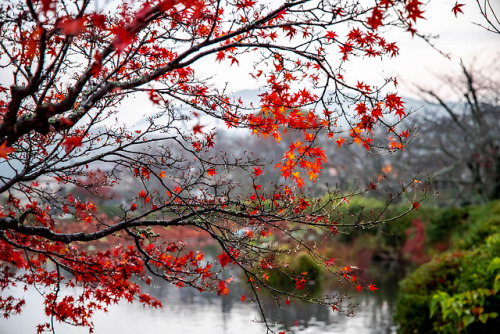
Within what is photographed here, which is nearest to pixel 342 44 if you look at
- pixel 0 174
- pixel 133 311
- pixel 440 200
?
pixel 0 174

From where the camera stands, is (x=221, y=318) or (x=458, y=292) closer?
(x=458, y=292)

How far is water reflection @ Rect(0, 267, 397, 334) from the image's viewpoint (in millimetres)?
11609

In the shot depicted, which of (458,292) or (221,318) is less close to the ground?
(221,318)

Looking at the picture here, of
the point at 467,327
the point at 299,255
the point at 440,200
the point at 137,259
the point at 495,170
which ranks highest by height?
the point at 440,200

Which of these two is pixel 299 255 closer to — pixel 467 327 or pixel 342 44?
pixel 467 327

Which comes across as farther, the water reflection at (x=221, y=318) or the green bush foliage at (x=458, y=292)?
the water reflection at (x=221, y=318)

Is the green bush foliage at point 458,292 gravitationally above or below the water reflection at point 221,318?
below

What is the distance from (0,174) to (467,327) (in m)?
5.58

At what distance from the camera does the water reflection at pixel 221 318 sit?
11.6 m

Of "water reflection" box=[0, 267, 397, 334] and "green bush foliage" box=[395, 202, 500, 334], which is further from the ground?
"water reflection" box=[0, 267, 397, 334]

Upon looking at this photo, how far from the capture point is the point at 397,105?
13.2 feet

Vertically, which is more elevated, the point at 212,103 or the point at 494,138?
the point at 494,138

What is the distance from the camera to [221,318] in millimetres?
12617

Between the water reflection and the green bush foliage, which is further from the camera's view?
the water reflection
